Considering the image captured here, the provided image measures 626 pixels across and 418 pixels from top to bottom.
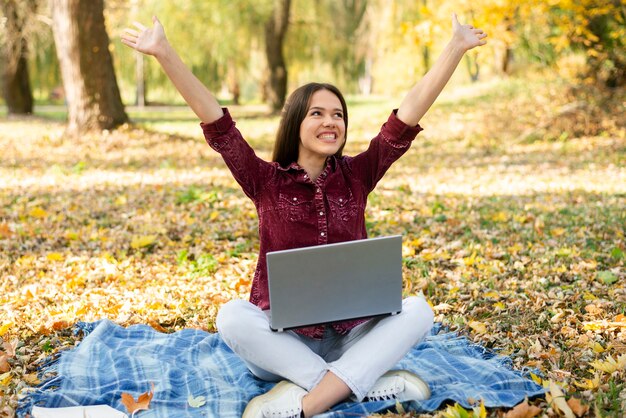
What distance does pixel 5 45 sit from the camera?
17672 mm

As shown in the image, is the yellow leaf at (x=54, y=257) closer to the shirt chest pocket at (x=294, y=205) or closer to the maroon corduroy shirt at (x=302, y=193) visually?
the maroon corduroy shirt at (x=302, y=193)

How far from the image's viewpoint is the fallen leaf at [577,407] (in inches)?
94.2

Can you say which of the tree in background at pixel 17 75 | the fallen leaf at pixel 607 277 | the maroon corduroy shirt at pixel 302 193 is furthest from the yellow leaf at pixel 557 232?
the tree in background at pixel 17 75

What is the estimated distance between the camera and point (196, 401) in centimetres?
272

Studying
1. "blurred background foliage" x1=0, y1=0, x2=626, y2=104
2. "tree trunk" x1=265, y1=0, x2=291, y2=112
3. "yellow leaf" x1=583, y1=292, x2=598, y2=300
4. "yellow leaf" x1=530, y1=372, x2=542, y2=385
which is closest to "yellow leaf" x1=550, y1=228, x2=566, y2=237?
"yellow leaf" x1=583, y1=292, x2=598, y2=300

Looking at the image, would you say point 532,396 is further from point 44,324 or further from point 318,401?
point 44,324

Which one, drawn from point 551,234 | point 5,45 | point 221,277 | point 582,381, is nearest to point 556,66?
point 551,234

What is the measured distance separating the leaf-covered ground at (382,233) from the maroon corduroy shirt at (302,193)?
833mm

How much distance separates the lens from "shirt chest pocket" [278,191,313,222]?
9.13 ft

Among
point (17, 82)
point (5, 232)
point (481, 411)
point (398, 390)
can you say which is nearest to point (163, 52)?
point (398, 390)

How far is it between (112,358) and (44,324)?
0.65 metres

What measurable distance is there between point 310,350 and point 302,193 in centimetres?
63

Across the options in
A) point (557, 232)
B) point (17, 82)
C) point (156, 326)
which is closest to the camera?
point (156, 326)

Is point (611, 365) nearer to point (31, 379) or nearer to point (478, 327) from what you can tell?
point (478, 327)
